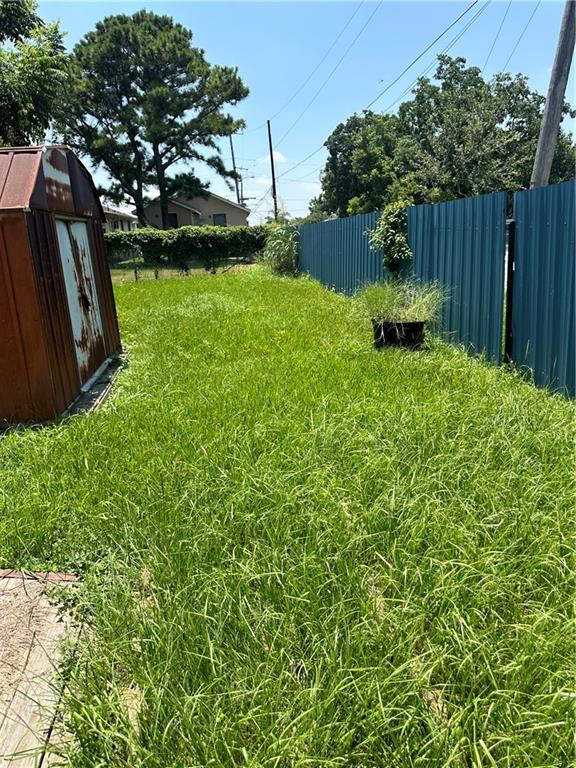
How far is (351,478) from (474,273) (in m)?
3.52

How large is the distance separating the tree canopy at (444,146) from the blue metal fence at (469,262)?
22.5 meters

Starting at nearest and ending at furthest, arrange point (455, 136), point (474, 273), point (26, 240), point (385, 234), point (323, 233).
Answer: point (26, 240) < point (474, 273) < point (385, 234) < point (323, 233) < point (455, 136)

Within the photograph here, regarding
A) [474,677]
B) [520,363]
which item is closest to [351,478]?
[474,677]

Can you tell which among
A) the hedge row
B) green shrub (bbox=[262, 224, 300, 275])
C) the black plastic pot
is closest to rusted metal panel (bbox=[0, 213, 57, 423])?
the black plastic pot

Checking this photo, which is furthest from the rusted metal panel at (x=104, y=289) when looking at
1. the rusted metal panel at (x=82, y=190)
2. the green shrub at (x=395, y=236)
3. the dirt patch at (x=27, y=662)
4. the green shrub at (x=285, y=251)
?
the green shrub at (x=285, y=251)

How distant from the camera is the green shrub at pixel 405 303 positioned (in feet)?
18.7

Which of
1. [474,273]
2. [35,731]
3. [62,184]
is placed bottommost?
[35,731]

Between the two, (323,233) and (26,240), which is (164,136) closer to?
(323,233)

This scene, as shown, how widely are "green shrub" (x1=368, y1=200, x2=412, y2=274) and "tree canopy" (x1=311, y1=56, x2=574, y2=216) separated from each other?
A: 21.4m

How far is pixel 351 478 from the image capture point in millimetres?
2654

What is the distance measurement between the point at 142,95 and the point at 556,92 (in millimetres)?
30275

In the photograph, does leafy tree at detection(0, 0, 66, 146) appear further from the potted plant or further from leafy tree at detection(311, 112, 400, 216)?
leafy tree at detection(311, 112, 400, 216)

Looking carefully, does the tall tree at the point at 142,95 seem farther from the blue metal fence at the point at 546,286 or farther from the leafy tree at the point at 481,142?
the blue metal fence at the point at 546,286

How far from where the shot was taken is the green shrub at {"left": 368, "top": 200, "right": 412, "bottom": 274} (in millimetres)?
7064
